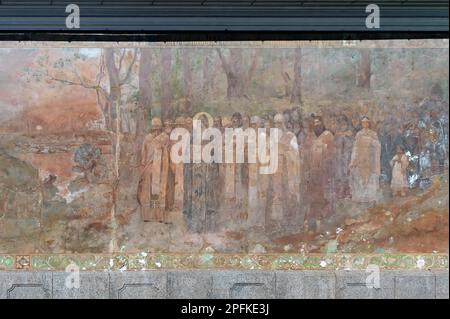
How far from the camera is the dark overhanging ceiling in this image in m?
11.6

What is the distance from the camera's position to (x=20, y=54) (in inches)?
476

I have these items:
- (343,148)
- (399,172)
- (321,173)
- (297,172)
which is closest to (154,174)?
(297,172)

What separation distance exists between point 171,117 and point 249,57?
114 centimetres

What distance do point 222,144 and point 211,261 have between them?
1355 mm

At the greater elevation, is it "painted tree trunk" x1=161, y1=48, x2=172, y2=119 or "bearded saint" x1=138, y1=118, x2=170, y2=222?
"painted tree trunk" x1=161, y1=48, x2=172, y2=119

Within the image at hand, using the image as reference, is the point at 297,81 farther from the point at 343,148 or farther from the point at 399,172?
the point at 399,172

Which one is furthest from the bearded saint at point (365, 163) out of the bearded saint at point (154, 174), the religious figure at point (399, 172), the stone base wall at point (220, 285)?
the bearded saint at point (154, 174)

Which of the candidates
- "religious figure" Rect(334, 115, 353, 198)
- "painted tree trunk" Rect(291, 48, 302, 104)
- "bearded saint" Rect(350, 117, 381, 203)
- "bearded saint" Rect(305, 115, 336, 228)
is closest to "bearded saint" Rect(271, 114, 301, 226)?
"bearded saint" Rect(305, 115, 336, 228)

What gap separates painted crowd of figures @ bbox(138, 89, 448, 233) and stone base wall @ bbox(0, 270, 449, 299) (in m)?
0.58

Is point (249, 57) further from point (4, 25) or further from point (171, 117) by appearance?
point (4, 25)

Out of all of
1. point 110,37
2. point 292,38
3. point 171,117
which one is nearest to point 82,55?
point 110,37

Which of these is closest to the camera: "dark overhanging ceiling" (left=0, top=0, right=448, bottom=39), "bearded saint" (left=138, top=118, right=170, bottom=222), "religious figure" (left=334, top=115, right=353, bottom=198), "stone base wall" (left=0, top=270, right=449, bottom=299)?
"dark overhanging ceiling" (left=0, top=0, right=448, bottom=39)

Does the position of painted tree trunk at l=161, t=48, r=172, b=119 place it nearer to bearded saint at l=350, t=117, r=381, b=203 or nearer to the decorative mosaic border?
the decorative mosaic border
